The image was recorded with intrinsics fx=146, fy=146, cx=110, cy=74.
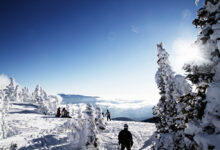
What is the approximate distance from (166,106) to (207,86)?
10173mm

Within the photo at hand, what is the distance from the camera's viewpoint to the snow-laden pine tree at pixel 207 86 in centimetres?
287

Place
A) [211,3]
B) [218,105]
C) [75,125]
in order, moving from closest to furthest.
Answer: [218,105] < [211,3] < [75,125]

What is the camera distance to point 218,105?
9.36ft

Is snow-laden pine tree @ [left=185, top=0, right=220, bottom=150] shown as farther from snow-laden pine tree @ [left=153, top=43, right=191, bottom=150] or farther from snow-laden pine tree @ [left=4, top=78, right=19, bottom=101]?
snow-laden pine tree @ [left=4, top=78, right=19, bottom=101]

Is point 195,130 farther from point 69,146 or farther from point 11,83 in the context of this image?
point 11,83

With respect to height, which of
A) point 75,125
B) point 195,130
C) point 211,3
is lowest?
point 75,125

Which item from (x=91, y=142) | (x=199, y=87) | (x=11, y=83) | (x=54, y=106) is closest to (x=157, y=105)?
(x=91, y=142)

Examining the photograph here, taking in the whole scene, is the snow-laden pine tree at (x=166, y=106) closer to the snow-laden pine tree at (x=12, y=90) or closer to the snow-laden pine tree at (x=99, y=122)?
the snow-laden pine tree at (x=99, y=122)

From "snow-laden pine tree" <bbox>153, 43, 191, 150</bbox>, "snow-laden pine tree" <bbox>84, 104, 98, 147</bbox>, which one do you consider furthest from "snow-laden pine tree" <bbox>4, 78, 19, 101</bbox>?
"snow-laden pine tree" <bbox>153, 43, 191, 150</bbox>

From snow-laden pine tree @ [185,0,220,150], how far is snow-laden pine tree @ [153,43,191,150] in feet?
23.0

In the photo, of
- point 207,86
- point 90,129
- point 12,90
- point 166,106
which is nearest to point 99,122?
point 90,129

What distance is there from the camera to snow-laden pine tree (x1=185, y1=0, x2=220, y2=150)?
287cm

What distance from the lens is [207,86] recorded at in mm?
3535

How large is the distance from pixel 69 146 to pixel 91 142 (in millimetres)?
2044
